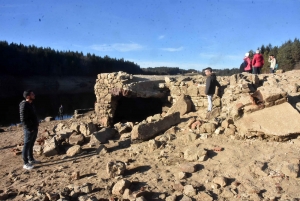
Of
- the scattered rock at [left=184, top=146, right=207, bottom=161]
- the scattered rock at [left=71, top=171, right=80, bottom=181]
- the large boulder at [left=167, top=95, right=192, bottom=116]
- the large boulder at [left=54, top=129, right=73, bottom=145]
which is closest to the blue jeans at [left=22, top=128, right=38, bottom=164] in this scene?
the large boulder at [left=54, top=129, right=73, bottom=145]

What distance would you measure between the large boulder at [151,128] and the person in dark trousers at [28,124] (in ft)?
8.27

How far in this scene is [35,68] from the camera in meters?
48.0

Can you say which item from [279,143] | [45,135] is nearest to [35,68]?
[45,135]

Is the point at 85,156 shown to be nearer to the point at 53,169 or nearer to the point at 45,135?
the point at 53,169

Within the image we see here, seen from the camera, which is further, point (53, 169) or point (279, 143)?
point (53, 169)

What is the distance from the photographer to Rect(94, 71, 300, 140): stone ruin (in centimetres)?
543

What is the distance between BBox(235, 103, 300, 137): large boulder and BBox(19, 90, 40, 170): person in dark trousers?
16.4 ft

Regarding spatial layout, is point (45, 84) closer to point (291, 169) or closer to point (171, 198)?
point (171, 198)

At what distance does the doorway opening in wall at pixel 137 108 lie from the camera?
12.5 meters

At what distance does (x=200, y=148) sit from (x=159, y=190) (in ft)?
5.15

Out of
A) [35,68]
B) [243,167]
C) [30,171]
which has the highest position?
[35,68]

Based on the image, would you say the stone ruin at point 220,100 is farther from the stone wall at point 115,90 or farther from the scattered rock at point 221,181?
the scattered rock at point 221,181

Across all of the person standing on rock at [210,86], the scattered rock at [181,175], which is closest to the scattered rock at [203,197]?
the scattered rock at [181,175]

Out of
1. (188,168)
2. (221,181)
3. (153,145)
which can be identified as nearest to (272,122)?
(221,181)
